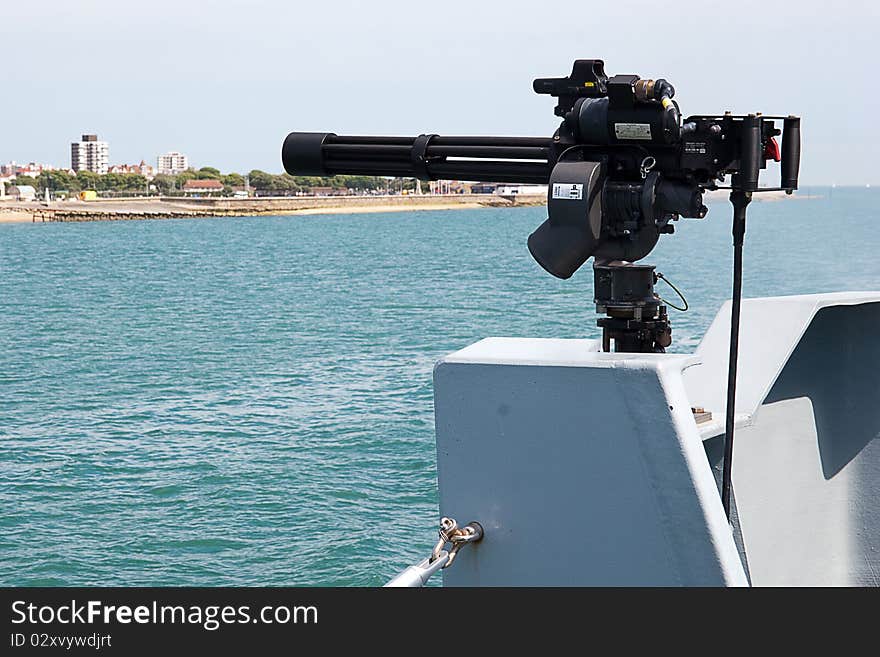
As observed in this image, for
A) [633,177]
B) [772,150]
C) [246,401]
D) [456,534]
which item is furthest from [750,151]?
[246,401]

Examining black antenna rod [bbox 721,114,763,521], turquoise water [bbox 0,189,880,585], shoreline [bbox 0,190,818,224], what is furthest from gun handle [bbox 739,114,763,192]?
shoreline [bbox 0,190,818,224]

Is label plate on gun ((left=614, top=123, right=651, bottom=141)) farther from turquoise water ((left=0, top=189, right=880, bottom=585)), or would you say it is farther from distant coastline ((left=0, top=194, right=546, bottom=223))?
distant coastline ((left=0, top=194, right=546, bottom=223))

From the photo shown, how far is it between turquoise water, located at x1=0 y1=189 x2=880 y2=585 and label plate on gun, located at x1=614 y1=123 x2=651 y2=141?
11.3m

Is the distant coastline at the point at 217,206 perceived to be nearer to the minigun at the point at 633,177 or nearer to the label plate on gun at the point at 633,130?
the minigun at the point at 633,177

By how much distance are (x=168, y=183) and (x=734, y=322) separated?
171m

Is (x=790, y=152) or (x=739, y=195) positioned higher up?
(x=790, y=152)

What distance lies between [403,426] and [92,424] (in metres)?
6.34

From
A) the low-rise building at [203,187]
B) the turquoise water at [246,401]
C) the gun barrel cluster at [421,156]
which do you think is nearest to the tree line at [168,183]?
the low-rise building at [203,187]

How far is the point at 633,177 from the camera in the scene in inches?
132

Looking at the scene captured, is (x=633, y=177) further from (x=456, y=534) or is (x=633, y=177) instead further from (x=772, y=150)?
(x=456, y=534)

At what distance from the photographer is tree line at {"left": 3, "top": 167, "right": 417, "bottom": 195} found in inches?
6299

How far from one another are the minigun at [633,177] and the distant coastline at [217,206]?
140277 millimetres
